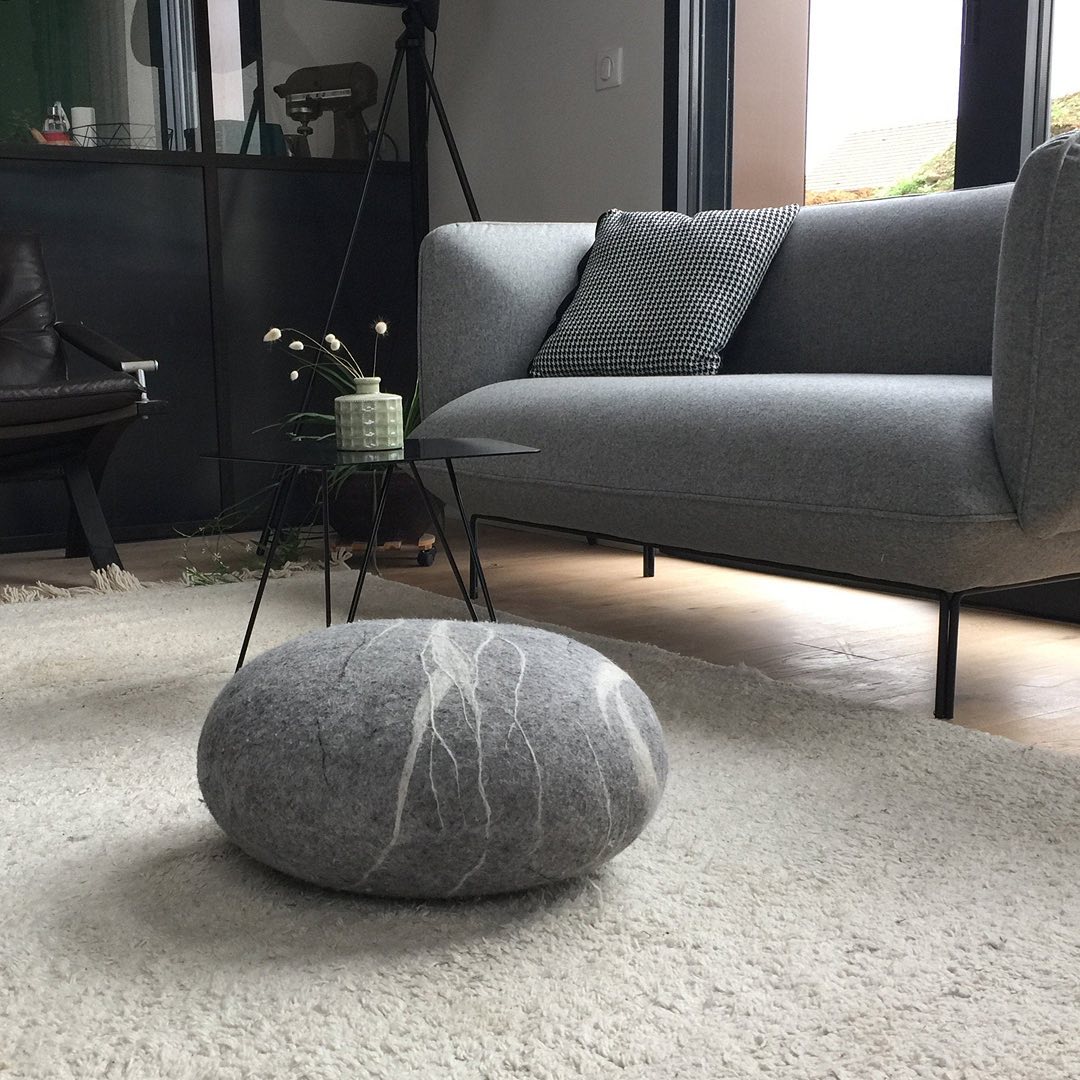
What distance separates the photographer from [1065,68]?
2.43 metres

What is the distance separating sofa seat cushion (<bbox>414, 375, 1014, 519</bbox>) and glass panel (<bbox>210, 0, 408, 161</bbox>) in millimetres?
1995

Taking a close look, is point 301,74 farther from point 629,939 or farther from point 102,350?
point 629,939

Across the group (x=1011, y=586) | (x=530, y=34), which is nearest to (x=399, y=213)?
(x=530, y=34)

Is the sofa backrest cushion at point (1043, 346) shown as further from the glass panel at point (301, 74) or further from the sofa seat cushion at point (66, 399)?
the glass panel at point (301, 74)

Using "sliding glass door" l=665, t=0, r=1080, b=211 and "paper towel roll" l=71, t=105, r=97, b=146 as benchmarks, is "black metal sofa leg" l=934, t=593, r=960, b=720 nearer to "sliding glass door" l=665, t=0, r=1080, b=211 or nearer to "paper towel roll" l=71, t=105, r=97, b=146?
"sliding glass door" l=665, t=0, r=1080, b=211

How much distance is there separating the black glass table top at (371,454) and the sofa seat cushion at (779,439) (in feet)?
0.66

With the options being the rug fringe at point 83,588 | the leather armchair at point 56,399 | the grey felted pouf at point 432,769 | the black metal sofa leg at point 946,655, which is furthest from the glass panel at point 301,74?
the grey felted pouf at point 432,769

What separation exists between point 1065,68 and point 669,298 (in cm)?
90

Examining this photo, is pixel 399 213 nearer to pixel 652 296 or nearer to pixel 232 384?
pixel 232 384

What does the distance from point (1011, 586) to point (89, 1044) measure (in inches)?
50.6

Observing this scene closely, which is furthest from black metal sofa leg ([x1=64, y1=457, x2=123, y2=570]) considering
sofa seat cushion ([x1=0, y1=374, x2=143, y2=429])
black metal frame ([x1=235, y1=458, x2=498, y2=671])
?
black metal frame ([x1=235, y1=458, x2=498, y2=671])

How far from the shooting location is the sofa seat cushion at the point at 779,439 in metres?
1.56

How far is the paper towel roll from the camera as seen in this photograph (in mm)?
3494

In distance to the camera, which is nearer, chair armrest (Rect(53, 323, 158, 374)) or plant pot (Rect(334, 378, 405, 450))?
plant pot (Rect(334, 378, 405, 450))
